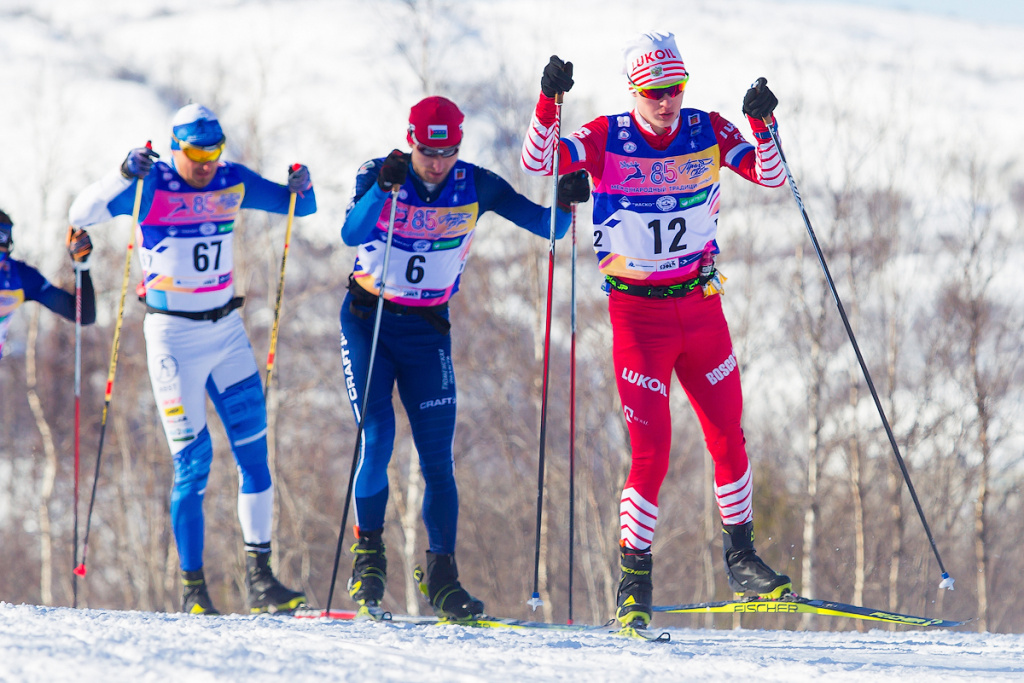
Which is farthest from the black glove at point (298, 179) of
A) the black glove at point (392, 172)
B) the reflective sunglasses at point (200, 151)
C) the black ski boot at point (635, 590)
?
the black ski boot at point (635, 590)

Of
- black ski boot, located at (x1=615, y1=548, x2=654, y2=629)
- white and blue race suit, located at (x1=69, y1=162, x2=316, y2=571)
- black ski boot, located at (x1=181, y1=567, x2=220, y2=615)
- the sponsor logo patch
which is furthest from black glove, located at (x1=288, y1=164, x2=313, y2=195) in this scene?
black ski boot, located at (x1=615, y1=548, x2=654, y2=629)

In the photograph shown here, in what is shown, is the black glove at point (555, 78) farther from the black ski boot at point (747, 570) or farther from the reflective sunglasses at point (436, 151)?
the black ski boot at point (747, 570)

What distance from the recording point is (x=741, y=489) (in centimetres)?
424

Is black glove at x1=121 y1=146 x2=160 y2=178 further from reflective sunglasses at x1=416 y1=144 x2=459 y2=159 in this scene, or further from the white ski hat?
the white ski hat

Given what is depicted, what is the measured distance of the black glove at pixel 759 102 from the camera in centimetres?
399

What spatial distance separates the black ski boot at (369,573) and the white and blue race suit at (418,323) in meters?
0.07

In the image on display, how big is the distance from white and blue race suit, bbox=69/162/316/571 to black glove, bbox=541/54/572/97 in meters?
1.73

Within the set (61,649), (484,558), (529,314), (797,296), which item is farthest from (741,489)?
(484,558)

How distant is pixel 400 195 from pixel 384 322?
0.58m

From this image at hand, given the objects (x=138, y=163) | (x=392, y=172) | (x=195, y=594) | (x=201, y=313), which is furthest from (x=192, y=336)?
(x=392, y=172)

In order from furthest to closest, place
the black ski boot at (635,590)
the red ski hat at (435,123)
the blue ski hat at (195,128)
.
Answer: the blue ski hat at (195,128) → the red ski hat at (435,123) → the black ski boot at (635,590)

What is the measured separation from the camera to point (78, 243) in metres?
4.72

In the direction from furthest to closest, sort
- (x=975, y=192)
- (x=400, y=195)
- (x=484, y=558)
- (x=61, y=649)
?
(x=484, y=558) → (x=975, y=192) → (x=400, y=195) → (x=61, y=649)

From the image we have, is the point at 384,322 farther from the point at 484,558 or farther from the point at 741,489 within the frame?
the point at 484,558
